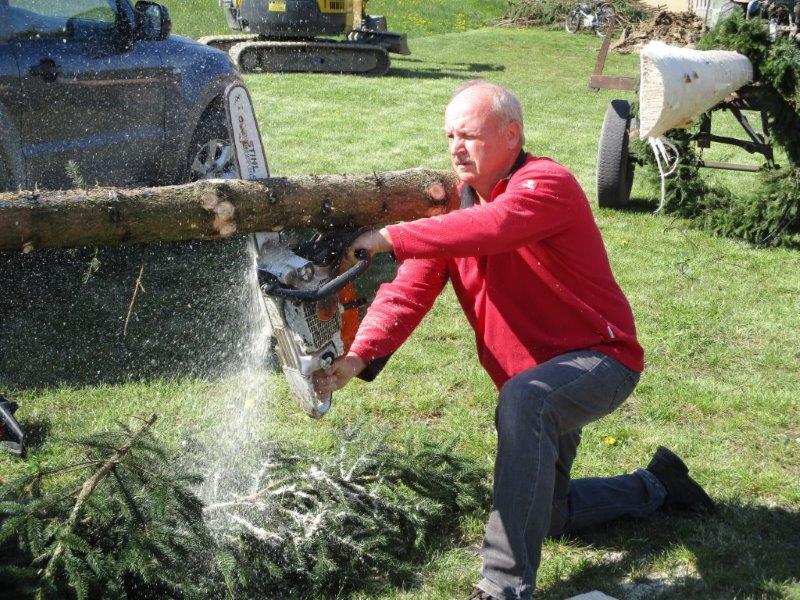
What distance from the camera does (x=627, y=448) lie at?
4316 mm

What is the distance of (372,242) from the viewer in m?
2.88

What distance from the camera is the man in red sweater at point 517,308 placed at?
2.91 m

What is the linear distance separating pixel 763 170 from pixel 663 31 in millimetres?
16561

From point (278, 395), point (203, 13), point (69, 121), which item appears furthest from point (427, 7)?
point (278, 395)

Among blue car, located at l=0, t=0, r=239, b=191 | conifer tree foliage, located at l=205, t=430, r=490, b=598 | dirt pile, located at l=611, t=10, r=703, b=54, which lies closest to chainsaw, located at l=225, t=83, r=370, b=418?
conifer tree foliage, located at l=205, t=430, r=490, b=598

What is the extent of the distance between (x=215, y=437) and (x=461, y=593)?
144 centimetres

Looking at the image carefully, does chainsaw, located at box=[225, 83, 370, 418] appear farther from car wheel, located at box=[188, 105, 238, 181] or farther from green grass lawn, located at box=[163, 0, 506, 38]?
green grass lawn, located at box=[163, 0, 506, 38]

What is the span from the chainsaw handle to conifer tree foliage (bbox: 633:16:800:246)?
17.2 ft

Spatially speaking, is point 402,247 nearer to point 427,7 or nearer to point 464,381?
point 464,381

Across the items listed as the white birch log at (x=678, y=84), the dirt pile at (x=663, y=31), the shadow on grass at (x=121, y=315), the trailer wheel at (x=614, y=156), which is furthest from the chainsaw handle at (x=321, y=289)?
the dirt pile at (x=663, y=31)

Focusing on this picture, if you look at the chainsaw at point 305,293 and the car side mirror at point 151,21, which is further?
the car side mirror at point 151,21

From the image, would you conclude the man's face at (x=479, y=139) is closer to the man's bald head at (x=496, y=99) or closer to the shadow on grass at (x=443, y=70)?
the man's bald head at (x=496, y=99)

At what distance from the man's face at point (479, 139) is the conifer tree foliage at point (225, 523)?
1240mm

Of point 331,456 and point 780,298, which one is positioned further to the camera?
point 780,298
